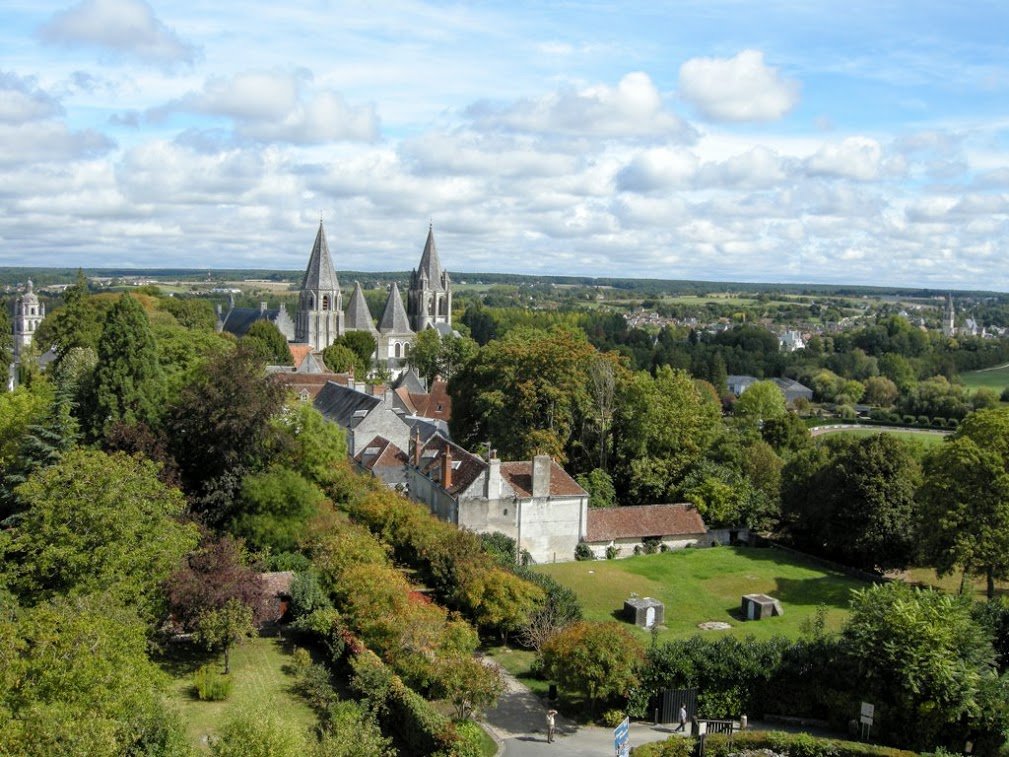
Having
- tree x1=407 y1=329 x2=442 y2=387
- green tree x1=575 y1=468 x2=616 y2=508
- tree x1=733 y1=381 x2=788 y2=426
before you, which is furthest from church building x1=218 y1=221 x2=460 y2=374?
green tree x1=575 y1=468 x2=616 y2=508

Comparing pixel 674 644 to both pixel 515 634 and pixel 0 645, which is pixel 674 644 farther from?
pixel 0 645

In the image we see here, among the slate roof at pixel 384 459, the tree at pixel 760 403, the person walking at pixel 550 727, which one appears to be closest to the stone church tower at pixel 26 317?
the slate roof at pixel 384 459

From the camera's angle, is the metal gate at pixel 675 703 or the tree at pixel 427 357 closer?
the metal gate at pixel 675 703

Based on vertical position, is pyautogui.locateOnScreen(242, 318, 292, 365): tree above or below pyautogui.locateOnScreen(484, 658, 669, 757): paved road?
above

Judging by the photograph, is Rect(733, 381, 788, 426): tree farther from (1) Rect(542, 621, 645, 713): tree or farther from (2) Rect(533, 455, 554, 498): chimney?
(1) Rect(542, 621, 645, 713): tree

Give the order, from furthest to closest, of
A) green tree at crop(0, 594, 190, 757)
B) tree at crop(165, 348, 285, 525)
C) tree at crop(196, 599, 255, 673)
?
tree at crop(165, 348, 285, 525) → tree at crop(196, 599, 255, 673) → green tree at crop(0, 594, 190, 757)

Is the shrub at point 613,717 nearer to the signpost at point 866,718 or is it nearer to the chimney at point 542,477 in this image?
the signpost at point 866,718
